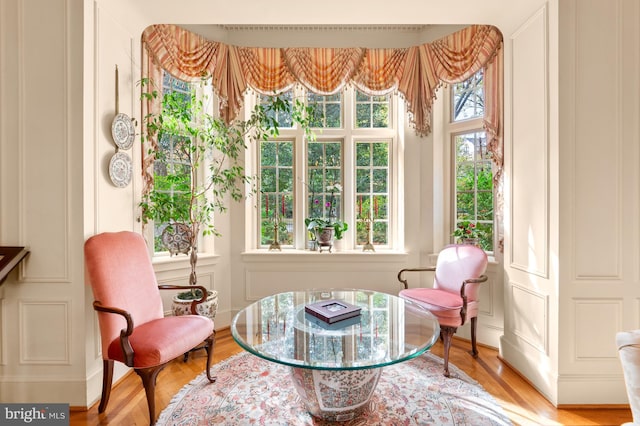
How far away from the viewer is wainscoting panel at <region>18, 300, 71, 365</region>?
7.30ft

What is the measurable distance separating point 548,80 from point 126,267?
3308 millimetres

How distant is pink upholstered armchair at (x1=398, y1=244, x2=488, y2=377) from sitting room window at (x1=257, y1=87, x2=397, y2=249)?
883 mm

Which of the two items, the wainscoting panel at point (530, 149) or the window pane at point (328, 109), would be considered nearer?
the wainscoting panel at point (530, 149)

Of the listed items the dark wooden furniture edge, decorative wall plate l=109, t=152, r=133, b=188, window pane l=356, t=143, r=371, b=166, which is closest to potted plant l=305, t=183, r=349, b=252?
window pane l=356, t=143, r=371, b=166

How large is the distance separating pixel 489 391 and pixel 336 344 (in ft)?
4.93

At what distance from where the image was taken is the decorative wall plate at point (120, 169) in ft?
8.25

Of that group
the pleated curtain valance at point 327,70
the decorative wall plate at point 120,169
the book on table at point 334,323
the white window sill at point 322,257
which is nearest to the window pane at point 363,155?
the pleated curtain valance at point 327,70

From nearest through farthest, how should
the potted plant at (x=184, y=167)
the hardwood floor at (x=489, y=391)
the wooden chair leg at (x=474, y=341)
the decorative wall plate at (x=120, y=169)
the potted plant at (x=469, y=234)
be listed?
the hardwood floor at (x=489, y=391) < the decorative wall plate at (x=120, y=169) < the potted plant at (x=184, y=167) < the wooden chair leg at (x=474, y=341) < the potted plant at (x=469, y=234)

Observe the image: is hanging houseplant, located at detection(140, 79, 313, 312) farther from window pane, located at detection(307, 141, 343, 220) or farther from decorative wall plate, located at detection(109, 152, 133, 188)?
window pane, located at detection(307, 141, 343, 220)

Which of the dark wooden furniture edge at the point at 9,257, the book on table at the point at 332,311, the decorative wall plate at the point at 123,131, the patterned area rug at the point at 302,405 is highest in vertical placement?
the decorative wall plate at the point at 123,131

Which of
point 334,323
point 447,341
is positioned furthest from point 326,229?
point 334,323

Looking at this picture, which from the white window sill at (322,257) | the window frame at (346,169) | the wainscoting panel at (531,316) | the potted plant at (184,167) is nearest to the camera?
the wainscoting panel at (531,316)

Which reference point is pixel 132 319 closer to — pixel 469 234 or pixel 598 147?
pixel 469 234

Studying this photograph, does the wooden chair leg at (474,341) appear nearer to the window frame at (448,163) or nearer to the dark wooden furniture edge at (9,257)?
the window frame at (448,163)
